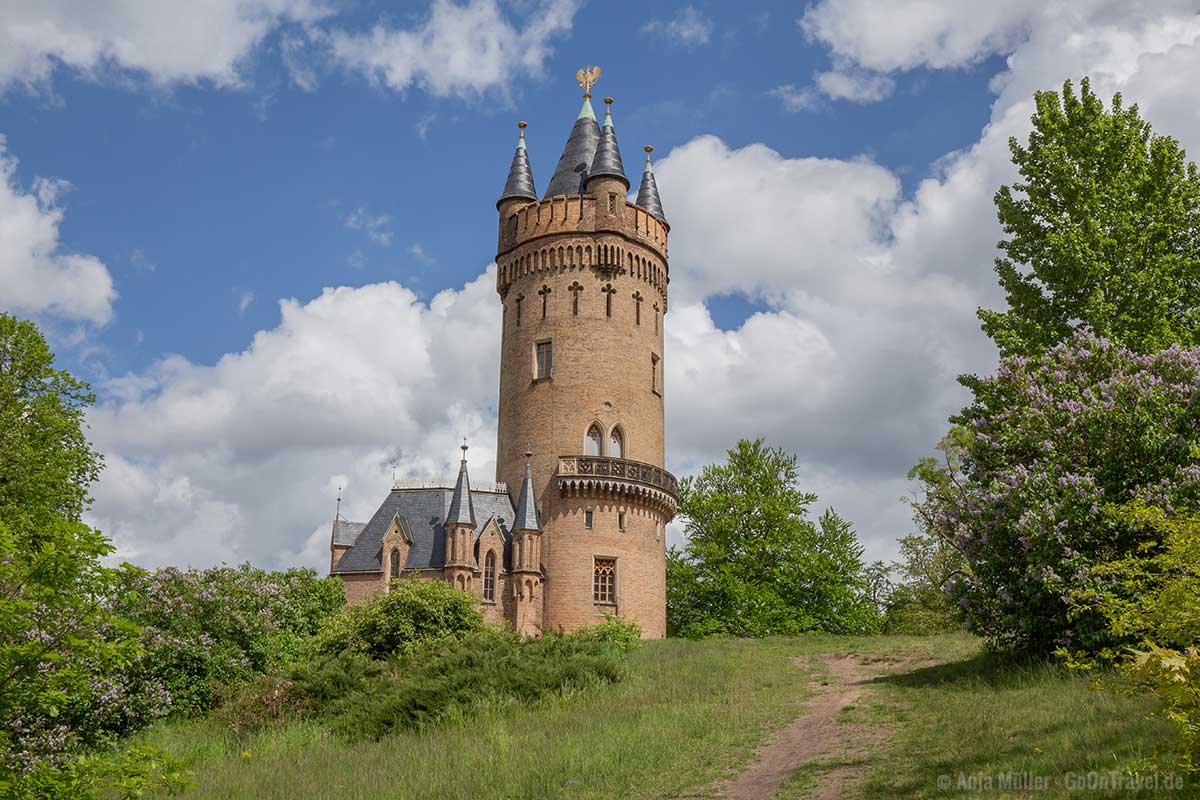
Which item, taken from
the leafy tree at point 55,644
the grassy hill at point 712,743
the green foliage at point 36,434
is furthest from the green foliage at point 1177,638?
the green foliage at point 36,434

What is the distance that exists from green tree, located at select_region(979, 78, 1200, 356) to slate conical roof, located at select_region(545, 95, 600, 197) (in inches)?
1001

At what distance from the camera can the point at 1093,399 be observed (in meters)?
17.0

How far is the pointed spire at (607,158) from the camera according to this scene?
45.1 m

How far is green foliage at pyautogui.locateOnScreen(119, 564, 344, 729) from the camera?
24.1 metres

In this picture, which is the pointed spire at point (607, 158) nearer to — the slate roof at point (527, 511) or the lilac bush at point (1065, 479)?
the slate roof at point (527, 511)

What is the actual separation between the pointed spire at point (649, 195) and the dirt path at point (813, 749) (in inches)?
1228

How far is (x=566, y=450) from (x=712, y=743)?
27632 mm

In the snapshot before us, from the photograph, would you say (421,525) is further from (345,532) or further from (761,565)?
(761,565)

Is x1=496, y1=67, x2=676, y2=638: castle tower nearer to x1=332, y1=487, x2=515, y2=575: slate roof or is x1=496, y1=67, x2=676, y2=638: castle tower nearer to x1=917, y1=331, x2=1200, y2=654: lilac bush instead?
x1=332, y1=487, x2=515, y2=575: slate roof

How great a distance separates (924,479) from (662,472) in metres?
12.2

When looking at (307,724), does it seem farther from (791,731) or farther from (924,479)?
(924,479)

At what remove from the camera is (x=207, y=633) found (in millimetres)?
25078

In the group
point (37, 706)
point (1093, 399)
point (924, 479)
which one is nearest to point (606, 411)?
point (924, 479)

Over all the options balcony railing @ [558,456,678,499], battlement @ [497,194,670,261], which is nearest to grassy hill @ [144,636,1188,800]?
balcony railing @ [558,456,678,499]
